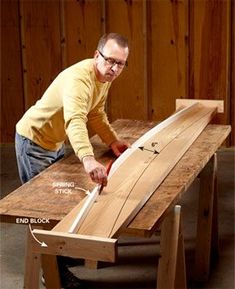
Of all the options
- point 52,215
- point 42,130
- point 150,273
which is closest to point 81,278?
point 150,273

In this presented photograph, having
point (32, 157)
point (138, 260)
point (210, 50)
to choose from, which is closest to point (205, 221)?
point (138, 260)

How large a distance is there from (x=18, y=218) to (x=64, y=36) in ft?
13.2

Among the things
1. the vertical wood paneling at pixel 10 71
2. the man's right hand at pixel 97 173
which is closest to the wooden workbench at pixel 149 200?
the man's right hand at pixel 97 173

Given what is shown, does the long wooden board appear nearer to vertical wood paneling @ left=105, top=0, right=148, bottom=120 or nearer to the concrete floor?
the concrete floor

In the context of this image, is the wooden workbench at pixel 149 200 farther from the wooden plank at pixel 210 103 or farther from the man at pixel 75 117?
the wooden plank at pixel 210 103

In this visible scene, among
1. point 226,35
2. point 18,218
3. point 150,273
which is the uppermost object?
point 226,35

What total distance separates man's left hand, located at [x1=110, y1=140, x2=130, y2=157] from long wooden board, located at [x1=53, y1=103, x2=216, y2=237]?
6 cm

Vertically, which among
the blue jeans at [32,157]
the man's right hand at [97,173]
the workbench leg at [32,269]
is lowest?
the workbench leg at [32,269]

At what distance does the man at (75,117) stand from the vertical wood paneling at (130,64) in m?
2.76

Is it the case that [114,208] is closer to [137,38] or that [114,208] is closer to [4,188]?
[4,188]

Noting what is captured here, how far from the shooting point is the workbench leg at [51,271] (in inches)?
131

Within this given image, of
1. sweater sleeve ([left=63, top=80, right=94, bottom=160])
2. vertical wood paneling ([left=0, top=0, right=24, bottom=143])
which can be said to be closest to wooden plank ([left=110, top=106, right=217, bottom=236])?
sweater sleeve ([left=63, top=80, right=94, bottom=160])

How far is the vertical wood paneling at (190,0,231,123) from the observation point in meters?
6.16

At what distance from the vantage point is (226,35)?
20.3 feet
